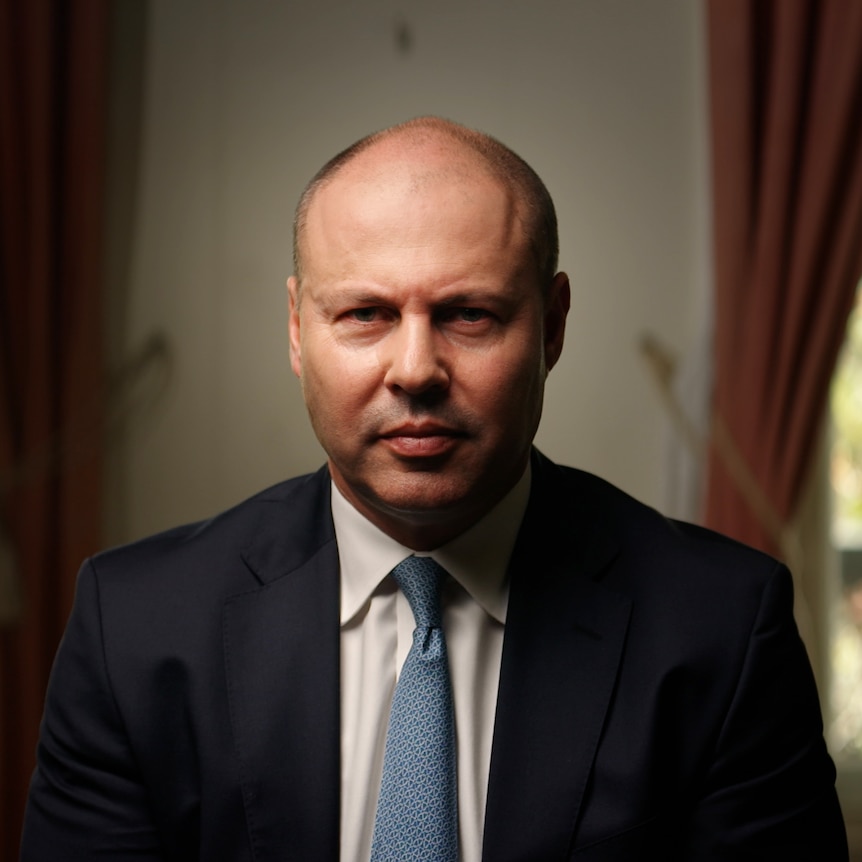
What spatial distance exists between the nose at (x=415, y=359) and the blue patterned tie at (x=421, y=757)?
26 centimetres

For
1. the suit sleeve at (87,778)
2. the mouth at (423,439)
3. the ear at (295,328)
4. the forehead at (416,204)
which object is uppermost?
the forehead at (416,204)

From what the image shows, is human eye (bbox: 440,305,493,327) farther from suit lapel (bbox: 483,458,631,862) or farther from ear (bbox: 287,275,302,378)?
suit lapel (bbox: 483,458,631,862)

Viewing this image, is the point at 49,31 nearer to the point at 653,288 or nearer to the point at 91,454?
the point at 91,454

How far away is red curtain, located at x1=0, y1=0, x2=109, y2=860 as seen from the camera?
2.70 metres

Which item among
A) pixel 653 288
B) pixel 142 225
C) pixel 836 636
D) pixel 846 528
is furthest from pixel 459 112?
pixel 836 636

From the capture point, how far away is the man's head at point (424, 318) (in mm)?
1205

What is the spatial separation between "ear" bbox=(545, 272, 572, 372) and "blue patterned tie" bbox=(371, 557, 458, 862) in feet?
1.00

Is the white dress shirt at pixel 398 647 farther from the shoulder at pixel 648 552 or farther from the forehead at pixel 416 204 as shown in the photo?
the forehead at pixel 416 204

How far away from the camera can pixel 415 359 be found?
1.19 metres

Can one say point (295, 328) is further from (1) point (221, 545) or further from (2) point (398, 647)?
(2) point (398, 647)

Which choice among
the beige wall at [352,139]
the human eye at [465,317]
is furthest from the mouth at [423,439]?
the beige wall at [352,139]

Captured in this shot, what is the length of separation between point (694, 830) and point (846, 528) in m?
1.85

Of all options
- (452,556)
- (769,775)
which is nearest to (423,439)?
(452,556)

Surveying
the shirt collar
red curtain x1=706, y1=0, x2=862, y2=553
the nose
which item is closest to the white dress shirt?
the shirt collar
